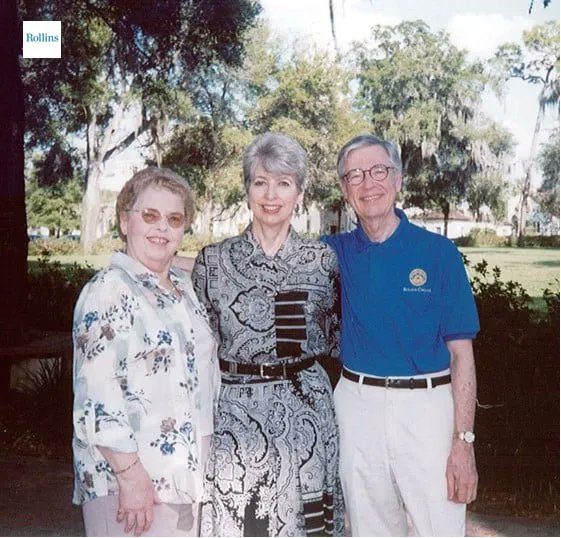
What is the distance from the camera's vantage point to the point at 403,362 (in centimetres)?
178

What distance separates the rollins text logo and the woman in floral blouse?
45.4 inches

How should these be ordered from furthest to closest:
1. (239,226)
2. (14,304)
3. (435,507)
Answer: (14,304)
(239,226)
(435,507)

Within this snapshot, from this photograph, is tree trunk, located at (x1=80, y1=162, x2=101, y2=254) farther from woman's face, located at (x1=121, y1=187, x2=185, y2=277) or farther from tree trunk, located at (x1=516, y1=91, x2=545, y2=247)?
tree trunk, located at (x1=516, y1=91, x2=545, y2=247)

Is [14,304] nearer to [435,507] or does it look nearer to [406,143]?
[406,143]

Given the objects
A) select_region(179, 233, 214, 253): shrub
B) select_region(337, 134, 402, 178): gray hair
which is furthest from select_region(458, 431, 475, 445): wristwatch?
select_region(179, 233, 214, 253): shrub

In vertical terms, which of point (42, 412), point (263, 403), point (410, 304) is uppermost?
point (410, 304)

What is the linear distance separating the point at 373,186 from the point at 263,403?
0.62 metres

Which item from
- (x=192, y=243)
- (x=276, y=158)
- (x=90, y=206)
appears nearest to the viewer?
(x=276, y=158)

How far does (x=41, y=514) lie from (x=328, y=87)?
2.02 meters

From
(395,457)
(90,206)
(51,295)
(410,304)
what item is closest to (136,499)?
(395,457)

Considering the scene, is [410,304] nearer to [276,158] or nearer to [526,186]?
[276,158]

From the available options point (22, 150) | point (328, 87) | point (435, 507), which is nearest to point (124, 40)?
point (22, 150)

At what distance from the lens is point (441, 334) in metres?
1.80

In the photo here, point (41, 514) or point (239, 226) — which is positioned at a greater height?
point (239, 226)
